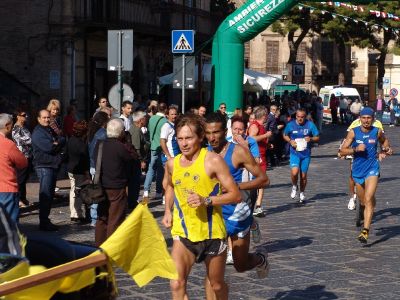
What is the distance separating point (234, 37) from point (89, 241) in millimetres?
11653

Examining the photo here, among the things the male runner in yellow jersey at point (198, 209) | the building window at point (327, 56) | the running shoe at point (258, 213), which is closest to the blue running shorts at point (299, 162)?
the running shoe at point (258, 213)

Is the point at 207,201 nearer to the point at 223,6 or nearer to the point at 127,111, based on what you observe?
the point at 127,111

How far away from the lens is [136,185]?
14711 millimetres

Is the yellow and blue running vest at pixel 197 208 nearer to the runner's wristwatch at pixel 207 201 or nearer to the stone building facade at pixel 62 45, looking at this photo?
the runner's wristwatch at pixel 207 201

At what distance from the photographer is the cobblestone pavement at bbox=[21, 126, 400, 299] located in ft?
30.3

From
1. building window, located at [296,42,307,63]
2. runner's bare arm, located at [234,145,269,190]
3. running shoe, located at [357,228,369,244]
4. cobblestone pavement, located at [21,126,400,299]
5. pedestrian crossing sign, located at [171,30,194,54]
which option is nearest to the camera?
runner's bare arm, located at [234,145,269,190]

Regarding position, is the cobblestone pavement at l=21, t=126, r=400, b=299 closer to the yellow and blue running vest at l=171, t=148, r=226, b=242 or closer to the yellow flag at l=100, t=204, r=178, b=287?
the yellow and blue running vest at l=171, t=148, r=226, b=242

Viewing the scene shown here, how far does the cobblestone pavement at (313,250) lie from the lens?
924 cm

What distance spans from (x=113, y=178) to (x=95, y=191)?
0.84ft

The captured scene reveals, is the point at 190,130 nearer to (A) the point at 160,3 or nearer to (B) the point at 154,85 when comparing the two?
(A) the point at 160,3

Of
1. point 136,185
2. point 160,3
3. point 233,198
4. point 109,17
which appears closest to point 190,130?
point 233,198

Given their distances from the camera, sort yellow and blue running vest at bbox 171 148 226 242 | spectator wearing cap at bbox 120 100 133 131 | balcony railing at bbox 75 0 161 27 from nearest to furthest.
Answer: yellow and blue running vest at bbox 171 148 226 242 → spectator wearing cap at bbox 120 100 133 131 → balcony railing at bbox 75 0 161 27

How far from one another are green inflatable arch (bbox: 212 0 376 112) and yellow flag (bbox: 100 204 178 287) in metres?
16.9

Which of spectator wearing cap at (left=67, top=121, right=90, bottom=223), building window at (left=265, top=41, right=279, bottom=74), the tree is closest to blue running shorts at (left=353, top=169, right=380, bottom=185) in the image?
spectator wearing cap at (left=67, top=121, right=90, bottom=223)
